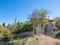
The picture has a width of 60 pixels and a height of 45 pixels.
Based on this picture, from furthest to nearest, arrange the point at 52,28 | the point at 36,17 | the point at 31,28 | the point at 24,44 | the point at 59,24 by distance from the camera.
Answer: the point at 59,24
the point at 52,28
the point at 31,28
the point at 36,17
the point at 24,44

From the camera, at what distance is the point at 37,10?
3212cm

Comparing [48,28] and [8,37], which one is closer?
[8,37]

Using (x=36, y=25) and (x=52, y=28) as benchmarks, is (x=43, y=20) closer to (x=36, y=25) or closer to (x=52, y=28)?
(x=36, y=25)

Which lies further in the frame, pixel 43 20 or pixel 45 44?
pixel 43 20

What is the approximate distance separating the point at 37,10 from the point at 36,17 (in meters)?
1.83

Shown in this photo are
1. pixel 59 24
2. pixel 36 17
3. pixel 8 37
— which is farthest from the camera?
pixel 59 24

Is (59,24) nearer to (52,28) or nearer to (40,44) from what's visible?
(52,28)

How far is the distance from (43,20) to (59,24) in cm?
1194

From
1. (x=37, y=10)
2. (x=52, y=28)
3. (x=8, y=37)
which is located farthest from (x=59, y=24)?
(x=8, y=37)

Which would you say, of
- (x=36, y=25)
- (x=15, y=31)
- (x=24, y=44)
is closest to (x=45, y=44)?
(x=24, y=44)

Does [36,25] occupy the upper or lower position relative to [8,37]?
upper

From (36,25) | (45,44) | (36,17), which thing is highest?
(36,17)

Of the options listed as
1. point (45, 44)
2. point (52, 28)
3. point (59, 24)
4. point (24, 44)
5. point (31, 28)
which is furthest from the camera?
point (59, 24)

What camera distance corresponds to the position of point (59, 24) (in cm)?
4272
